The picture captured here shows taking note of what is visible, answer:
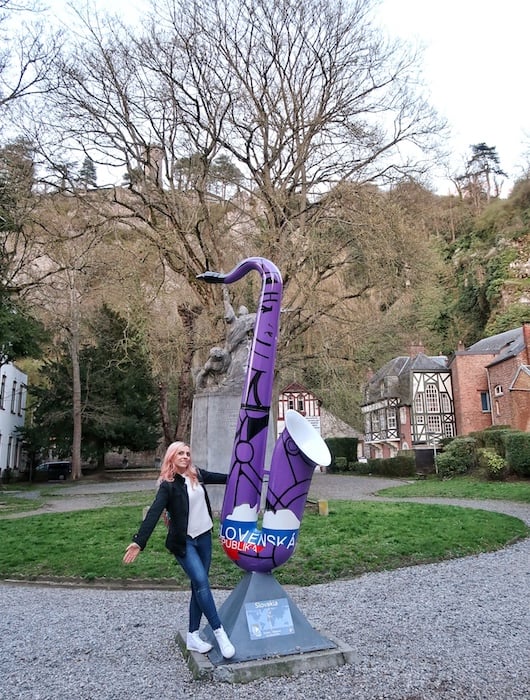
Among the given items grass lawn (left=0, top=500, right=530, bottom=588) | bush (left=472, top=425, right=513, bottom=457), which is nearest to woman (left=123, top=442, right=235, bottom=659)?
grass lawn (left=0, top=500, right=530, bottom=588)

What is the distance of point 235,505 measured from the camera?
14.7ft

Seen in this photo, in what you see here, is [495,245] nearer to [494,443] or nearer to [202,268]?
[494,443]

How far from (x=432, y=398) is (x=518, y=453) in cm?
1932

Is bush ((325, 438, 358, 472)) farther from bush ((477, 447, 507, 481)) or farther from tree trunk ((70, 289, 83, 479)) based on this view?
bush ((477, 447, 507, 481))

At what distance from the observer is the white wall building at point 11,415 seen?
114 feet

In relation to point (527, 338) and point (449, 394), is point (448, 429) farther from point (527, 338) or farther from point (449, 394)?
point (527, 338)

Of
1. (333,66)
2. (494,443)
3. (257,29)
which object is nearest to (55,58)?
(257,29)

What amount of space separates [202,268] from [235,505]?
14.8m

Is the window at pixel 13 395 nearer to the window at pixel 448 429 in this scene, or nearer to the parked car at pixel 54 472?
the parked car at pixel 54 472

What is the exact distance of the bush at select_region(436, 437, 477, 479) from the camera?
25250 mm

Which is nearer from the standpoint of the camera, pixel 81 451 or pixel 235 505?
pixel 235 505

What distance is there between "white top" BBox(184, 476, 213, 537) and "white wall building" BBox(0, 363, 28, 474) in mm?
32271

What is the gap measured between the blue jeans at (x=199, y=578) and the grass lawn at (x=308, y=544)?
2.85 meters

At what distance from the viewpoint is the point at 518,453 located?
839 inches
